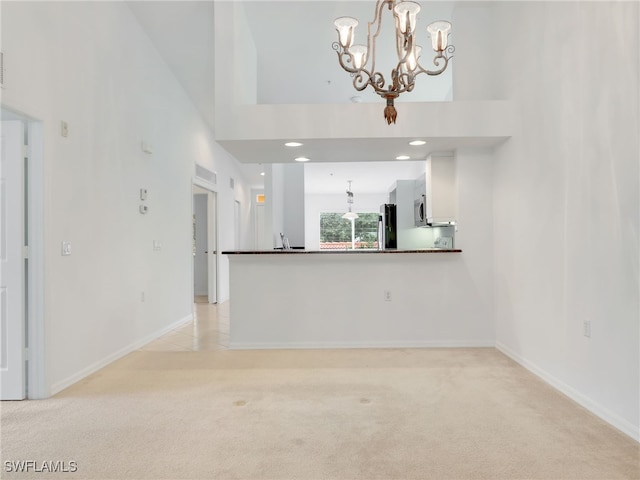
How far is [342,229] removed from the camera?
13.5 metres

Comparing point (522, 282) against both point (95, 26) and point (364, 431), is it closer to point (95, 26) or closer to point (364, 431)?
point (364, 431)

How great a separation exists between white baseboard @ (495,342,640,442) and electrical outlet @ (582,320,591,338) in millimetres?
397

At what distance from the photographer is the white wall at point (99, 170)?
3.03 metres

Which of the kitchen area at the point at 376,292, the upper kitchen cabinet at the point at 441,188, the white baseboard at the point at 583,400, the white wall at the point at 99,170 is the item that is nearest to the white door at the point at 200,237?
the white wall at the point at 99,170

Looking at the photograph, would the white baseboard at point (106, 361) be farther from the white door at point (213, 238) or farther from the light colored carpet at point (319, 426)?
the white door at point (213, 238)

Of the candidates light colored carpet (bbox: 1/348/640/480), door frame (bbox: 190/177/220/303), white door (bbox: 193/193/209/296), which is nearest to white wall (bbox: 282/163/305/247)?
door frame (bbox: 190/177/220/303)

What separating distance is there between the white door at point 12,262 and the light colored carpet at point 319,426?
0.70 ft

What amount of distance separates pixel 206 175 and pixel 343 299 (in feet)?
12.2

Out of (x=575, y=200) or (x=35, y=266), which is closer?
(x=575, y=200)

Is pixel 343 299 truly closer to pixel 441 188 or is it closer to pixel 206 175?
pixel 441 188

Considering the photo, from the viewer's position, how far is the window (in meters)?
13.4

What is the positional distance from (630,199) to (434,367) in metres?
1.96

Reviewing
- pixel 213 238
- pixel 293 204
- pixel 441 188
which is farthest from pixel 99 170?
pixel 293 204

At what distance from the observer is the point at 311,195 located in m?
13.4
